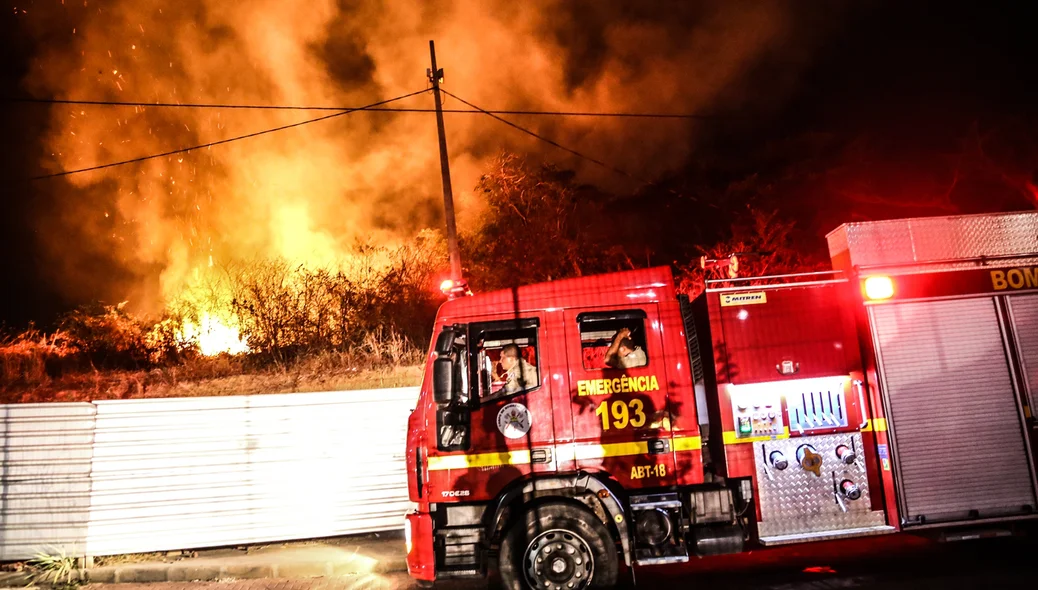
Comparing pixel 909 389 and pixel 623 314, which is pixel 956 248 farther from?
pixel 623 314

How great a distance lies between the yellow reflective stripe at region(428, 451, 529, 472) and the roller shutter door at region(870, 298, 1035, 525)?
357 centimetres

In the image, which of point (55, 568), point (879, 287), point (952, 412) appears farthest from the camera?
point (55, 568)

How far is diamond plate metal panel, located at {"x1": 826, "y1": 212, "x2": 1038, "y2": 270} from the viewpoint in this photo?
5.78m

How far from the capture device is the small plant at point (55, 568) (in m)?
6.99

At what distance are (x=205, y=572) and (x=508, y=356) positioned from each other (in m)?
4.93

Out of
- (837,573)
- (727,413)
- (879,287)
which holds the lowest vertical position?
(837,573)

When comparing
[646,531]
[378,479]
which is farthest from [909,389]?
[378,479]

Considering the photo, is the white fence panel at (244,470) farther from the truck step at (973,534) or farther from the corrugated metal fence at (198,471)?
the truck step at (973,534)

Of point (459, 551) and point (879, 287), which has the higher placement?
point (879, 287)

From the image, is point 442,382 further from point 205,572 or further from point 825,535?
point 205,572

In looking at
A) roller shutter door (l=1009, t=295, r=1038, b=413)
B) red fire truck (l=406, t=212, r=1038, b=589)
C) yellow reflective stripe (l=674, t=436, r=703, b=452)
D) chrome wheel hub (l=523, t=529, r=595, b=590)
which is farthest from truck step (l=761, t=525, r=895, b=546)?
roller shutter door (l=1009, t=295, r=1038, b=413)

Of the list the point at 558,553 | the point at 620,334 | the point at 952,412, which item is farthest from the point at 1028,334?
the point at 558,553

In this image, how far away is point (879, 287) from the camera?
18.7ft

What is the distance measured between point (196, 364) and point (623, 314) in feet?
41.3
